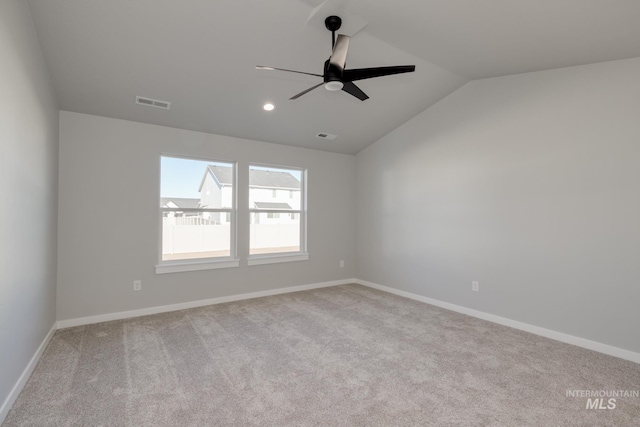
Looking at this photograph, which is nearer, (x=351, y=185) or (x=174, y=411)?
(x=174, y=411)

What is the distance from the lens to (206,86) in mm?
3457

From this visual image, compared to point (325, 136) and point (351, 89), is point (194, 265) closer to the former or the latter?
point (325, 136)

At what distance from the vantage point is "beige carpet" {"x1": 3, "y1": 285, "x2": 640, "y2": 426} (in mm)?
2010

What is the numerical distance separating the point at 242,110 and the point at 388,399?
11.5 ft

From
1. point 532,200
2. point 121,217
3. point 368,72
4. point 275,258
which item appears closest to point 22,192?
point 121,217

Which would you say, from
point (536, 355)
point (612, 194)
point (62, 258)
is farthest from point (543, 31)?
point (62, 258)

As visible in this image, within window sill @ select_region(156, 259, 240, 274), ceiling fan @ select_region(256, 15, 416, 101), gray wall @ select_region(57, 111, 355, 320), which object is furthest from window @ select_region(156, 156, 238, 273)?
ceiling fan @ select_region(256, 15, 416, 101)

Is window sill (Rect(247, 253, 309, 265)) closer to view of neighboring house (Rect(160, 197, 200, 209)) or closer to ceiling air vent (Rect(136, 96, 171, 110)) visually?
view of neighboring house (Rect(160, 197, 200, 209))

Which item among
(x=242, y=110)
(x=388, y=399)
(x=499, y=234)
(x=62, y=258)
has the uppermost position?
(x=242, y=110)

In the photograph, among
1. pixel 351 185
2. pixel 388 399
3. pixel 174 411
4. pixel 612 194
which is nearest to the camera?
pixel 174 411

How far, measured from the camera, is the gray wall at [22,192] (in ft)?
6.17

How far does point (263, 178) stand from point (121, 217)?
2.06 metres

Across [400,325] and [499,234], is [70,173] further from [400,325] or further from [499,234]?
[499,234]

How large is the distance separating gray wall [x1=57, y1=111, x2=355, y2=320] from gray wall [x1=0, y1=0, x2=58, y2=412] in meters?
0.48
